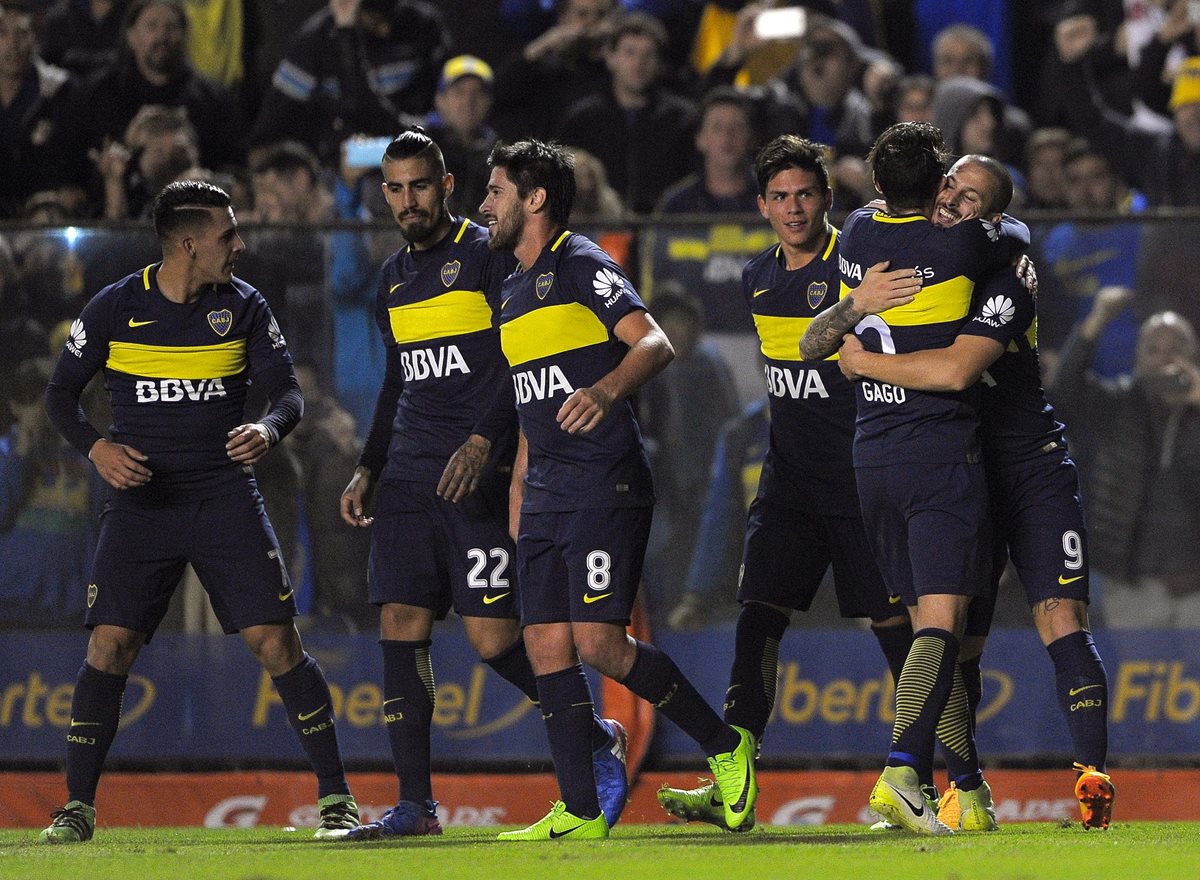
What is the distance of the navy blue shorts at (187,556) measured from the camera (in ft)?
19.6

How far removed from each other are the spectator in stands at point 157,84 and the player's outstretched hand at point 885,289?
5.14 meters

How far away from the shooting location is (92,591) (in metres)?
6.04

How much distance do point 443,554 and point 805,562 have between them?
1240mm

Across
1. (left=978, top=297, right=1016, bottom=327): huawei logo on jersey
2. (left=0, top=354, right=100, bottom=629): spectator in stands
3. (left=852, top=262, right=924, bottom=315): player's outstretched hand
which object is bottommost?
(left=0, top=354, right=100, bottom=629): spectator in stands

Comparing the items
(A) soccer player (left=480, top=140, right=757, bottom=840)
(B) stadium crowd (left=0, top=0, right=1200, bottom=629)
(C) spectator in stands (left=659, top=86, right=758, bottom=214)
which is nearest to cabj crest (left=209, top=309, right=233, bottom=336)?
(A) soccer player (left=480, top=140, right=757, bottom=840)

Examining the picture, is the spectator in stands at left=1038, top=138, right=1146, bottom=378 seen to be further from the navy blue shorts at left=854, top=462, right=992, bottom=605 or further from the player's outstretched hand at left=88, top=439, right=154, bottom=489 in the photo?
the player's outstretched hand at left=88, top=439, right=154, bottom=489

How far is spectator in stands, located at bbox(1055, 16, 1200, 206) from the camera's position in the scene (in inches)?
361

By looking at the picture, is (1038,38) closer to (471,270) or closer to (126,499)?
(471,270)

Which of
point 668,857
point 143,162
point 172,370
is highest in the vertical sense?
point 143,162

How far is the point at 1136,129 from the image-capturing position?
387 inches

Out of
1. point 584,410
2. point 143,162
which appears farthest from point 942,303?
point 143,162

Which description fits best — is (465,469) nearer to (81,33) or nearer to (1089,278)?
(1089,278)

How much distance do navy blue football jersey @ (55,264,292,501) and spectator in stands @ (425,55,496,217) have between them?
2831 mm

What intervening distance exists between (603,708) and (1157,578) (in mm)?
2441
